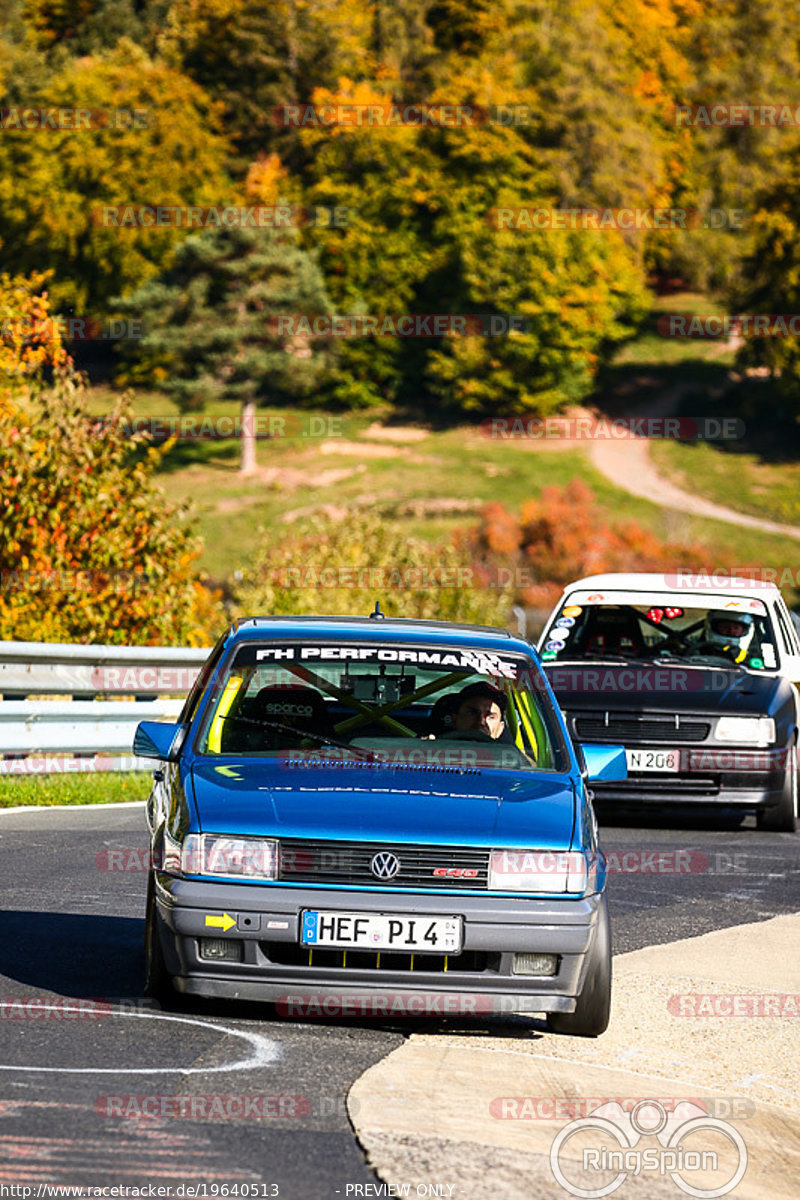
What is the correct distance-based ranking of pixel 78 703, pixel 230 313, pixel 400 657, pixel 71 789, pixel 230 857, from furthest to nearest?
pixel 230 313
pixel 78 703
pixel 71 789
pixel 400 657
pixel 230 857

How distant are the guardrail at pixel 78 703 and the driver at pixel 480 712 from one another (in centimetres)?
713

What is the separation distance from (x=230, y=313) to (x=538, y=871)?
82510 millimetres

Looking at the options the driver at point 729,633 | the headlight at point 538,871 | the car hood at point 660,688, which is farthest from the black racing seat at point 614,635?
the headlight at point 538,871

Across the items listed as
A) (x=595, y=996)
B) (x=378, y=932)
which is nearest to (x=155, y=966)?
(x=378, y=932)

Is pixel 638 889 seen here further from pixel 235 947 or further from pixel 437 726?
pixel 235 947

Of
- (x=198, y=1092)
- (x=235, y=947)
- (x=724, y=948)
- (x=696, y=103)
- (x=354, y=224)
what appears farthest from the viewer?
(x=696, y=103)

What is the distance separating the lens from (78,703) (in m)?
15.4

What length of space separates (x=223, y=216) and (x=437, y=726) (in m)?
86.1

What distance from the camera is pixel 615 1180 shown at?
5418 mm

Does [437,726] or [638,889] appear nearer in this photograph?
[437,726]

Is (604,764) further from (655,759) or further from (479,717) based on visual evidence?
(655,759)

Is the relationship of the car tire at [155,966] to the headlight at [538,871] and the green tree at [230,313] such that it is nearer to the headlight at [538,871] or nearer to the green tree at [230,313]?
the headlight at [538,871]

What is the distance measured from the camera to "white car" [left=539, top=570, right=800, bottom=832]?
47.8ft

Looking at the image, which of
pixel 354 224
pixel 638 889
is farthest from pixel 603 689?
pixel 354 224
